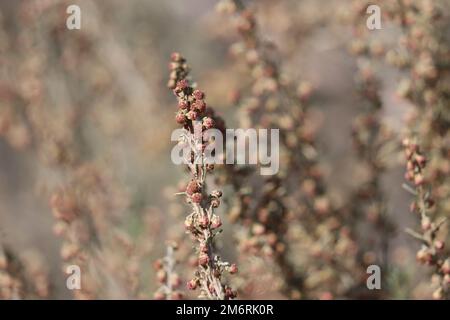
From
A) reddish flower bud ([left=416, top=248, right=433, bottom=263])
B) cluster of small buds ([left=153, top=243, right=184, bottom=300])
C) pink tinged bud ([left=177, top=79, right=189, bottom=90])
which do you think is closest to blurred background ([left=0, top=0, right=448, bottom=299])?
cluster of small buds ([left=153, top=243, right=184, bottom=300])

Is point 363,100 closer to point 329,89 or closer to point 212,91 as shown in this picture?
point 212,91

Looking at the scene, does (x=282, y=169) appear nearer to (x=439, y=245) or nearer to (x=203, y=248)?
(x=439, y=245)

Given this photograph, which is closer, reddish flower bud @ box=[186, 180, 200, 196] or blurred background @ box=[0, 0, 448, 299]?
reddish flower bud @ box=[186, 180, 200, 196]

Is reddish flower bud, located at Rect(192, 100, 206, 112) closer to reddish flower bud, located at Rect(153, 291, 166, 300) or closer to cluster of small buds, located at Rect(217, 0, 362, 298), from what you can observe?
cluster of small buds, located at Rect(217, 0, 362, 298)

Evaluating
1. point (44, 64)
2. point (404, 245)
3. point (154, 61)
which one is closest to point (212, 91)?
point (154, 61)

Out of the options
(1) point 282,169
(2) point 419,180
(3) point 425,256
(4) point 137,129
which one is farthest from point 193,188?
(4) point 137,129

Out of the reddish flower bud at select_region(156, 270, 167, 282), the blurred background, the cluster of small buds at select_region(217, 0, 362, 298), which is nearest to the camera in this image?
the reddish flower bud at select_region(156, 270, 167, 282)
